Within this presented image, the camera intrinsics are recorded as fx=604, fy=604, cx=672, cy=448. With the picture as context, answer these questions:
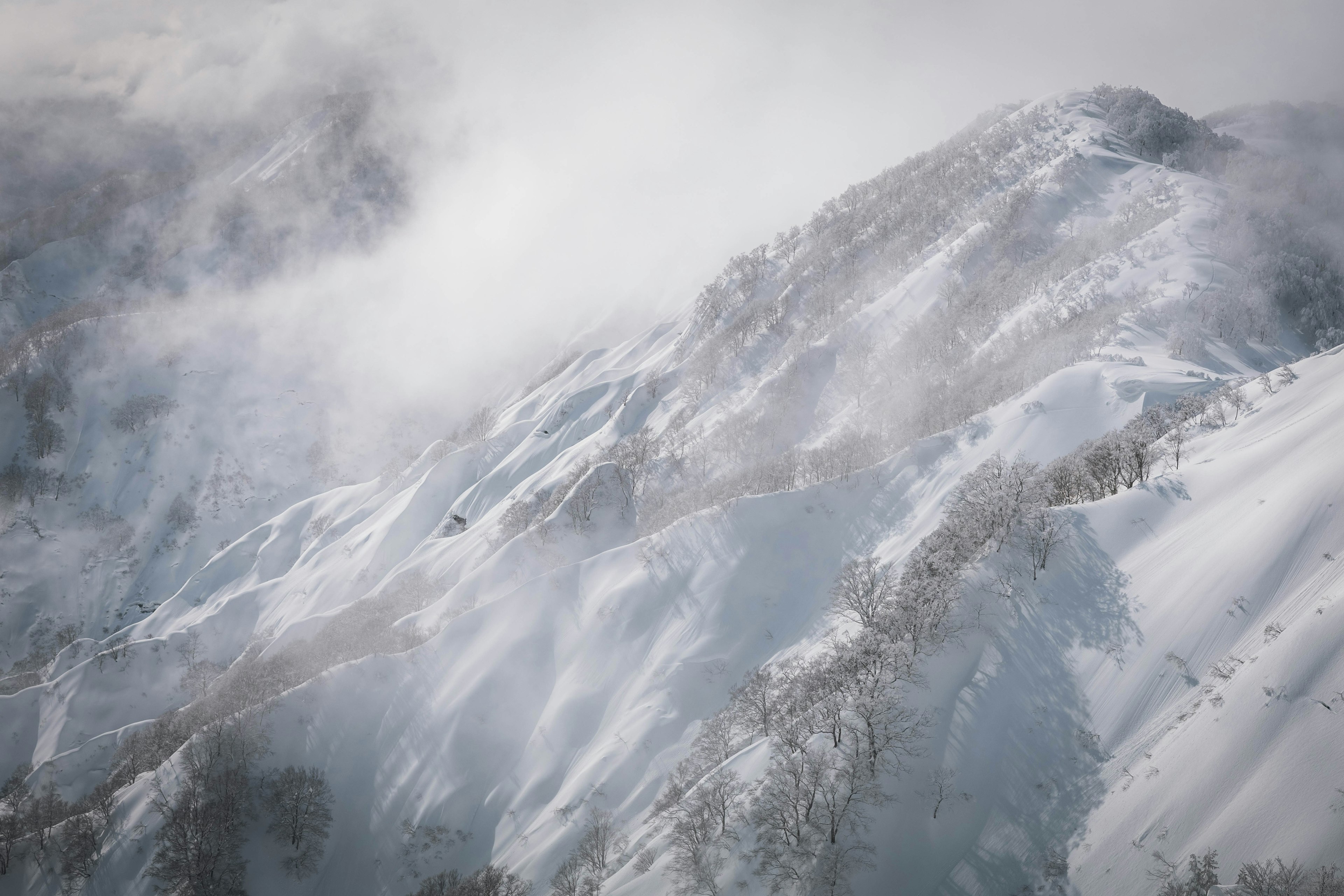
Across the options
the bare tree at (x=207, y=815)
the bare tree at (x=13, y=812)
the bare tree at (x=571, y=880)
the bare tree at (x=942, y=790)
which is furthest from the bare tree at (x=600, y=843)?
the bare tree at (x=13, y=812)

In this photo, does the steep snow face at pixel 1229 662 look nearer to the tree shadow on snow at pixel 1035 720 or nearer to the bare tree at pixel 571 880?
the tree shadow on snow at pixel 1035 720

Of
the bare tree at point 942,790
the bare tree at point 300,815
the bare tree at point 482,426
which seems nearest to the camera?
the bare tree at point 942,790

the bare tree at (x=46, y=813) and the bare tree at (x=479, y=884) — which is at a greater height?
the bare tree at (x=46, y=813)

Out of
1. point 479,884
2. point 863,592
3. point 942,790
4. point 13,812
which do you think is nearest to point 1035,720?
point 942,790

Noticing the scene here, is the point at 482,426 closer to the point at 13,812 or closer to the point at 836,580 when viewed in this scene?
the point at 13,812

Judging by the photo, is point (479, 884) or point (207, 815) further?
point (207, 815)

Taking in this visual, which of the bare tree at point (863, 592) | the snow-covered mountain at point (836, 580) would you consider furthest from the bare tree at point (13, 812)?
the bare tree at point (863, 592)

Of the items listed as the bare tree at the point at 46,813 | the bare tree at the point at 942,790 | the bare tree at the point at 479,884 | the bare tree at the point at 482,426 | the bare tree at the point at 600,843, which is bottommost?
the bare tree at the point at 479,884

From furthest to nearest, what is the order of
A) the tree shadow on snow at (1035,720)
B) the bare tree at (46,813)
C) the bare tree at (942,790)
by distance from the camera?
the bare tree at (46,813), the bare tree at (942,790), the tree shadow on snow at (1035,720)

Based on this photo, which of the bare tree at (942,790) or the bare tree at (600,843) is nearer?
the bare tree at (942,790)
